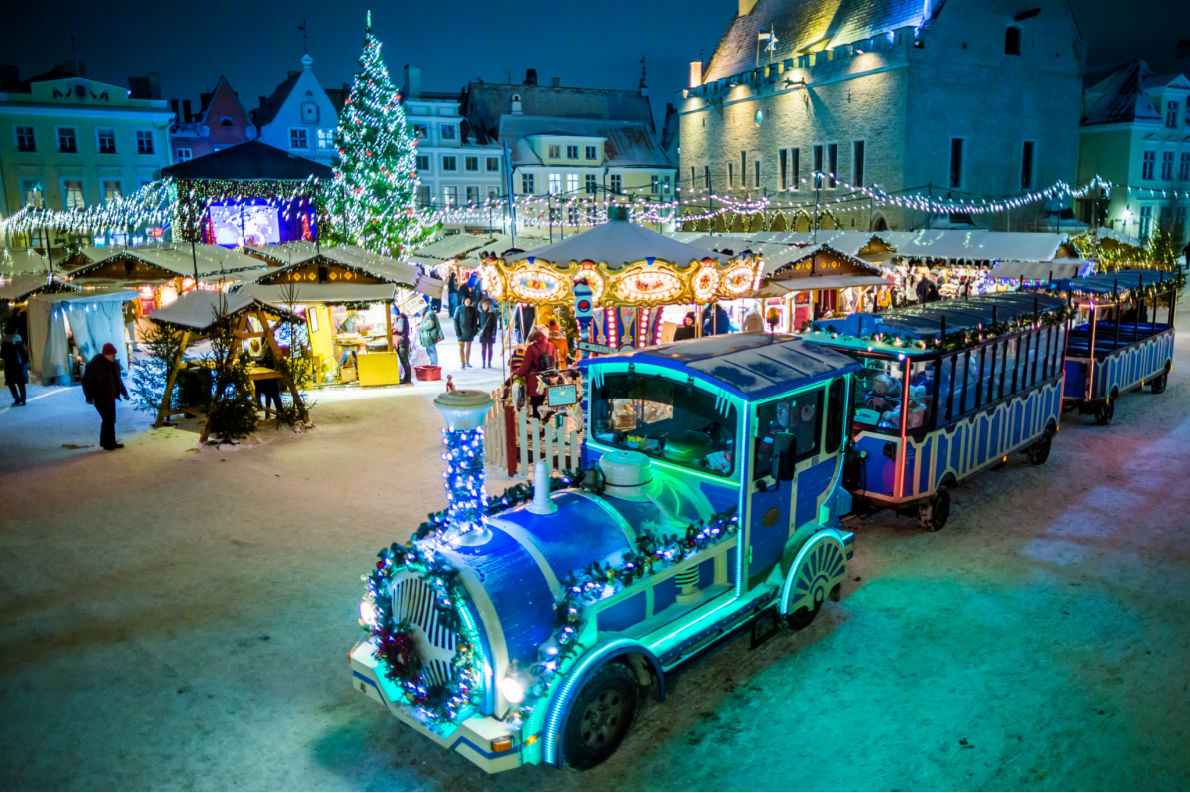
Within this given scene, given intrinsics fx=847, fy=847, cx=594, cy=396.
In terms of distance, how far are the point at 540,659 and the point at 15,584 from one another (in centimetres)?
606

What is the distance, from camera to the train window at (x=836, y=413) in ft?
23.2

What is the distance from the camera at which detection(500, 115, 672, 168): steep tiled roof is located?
165ft

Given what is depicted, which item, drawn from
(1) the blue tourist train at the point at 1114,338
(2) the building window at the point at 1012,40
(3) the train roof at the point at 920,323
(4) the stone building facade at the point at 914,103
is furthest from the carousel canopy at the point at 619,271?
(2) the building window at the point at 1012,40

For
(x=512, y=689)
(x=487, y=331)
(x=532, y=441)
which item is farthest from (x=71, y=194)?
(x=512, y=689)

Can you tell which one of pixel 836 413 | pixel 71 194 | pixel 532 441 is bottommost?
pixel 532 441

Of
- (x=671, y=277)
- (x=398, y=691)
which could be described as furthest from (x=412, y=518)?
(x=671, y=277)

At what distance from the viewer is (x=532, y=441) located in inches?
455

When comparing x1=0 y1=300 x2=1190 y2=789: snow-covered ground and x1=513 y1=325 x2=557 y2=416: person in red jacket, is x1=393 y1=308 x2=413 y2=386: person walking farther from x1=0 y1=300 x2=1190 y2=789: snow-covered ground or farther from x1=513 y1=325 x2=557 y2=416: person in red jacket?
x1=0 y1=300 x2=1190 y2=789: snow-covered ground

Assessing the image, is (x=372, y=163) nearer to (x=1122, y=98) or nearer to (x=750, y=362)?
(x=750, y=362)

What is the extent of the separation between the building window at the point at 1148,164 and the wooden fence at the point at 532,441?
40771 millimetres

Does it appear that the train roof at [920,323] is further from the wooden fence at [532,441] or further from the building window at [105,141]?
the building window at [105,141]

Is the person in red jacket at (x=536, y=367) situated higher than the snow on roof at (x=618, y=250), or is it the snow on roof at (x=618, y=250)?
the snow on roof at (x=618, y=250)

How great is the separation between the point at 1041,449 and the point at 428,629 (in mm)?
10020

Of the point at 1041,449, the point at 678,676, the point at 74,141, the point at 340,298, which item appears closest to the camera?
the point at 678,676
